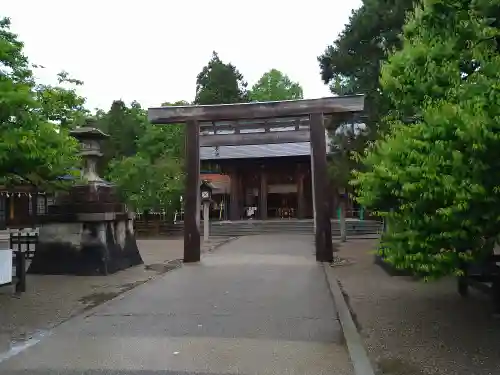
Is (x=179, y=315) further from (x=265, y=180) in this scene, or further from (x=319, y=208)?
(x=265, y=180)

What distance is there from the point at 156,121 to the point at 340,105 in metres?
5.14

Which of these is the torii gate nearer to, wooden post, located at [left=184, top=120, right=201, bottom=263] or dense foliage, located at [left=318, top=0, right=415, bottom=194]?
wooden post, located at [left=184, top=120, right=201, bottom=263]

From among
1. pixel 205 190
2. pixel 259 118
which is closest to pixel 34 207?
pixel 205 190

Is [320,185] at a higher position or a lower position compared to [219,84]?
lower

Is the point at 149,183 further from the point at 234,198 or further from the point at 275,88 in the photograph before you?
the point at 275,88

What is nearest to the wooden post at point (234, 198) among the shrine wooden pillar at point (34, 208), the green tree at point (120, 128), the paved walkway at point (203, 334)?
the green tree at point (120, 128)

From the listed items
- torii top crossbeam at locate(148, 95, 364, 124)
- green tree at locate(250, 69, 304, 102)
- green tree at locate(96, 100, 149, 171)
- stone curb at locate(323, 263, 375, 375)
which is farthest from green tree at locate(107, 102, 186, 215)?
green tree at locate(250, 69, 304, 102)

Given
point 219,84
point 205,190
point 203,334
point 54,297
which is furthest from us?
point 219,84

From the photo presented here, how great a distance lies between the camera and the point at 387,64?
5.99 m

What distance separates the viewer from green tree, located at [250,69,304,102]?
162 ft

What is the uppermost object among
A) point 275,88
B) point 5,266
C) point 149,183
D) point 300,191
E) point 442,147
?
point 275,88

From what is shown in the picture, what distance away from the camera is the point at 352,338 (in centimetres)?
645

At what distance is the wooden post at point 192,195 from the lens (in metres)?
14.9

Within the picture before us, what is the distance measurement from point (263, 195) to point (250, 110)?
64.8 ft
